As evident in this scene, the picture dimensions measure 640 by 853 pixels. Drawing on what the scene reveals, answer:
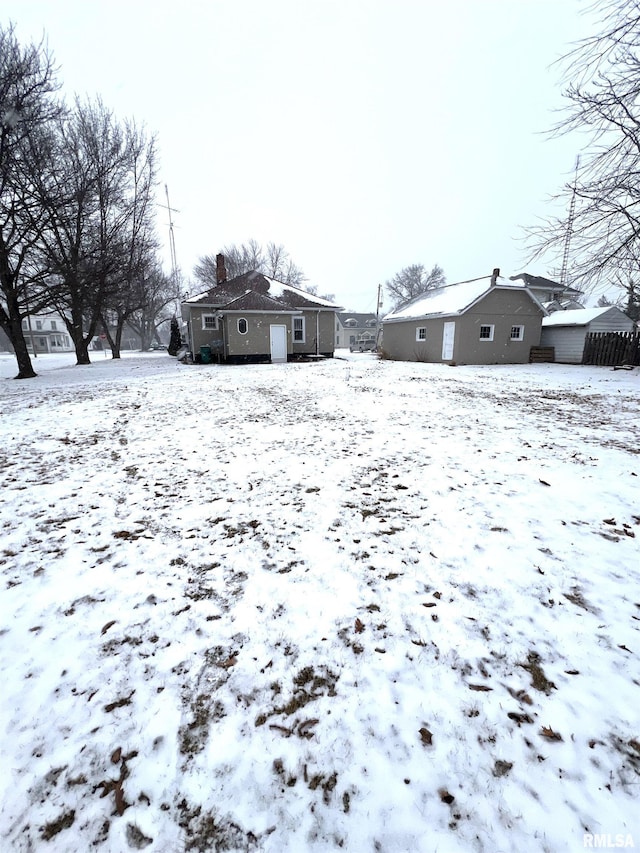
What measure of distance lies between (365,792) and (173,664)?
1237mm

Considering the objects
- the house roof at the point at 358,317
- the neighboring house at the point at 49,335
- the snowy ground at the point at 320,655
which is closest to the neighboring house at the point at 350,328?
the house roof at the point at 358,317

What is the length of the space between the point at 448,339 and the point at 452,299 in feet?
9.07

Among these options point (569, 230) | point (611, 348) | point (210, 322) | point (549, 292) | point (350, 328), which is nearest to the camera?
point (569, 230)

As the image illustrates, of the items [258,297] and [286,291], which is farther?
[286,291]

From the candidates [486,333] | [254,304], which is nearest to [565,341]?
[486,333]

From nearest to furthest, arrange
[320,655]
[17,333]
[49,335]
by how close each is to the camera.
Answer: [320,655] → [17,333] → [49,335]

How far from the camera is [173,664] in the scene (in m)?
2.17

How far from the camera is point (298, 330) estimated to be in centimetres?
2314

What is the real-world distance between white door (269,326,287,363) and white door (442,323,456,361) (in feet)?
30.5

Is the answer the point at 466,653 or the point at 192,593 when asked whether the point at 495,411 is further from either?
the point at 192,593

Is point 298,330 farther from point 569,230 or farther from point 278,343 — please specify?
point 569,230

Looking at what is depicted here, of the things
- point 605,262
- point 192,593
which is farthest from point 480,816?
point 605,262

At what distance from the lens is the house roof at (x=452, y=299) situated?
64.7ft

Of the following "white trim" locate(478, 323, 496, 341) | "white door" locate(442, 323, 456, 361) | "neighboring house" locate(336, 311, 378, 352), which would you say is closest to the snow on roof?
"white door" locate(442, 323, 456, 361)
